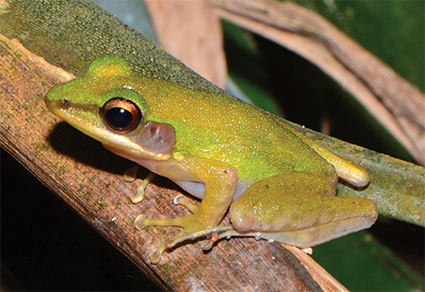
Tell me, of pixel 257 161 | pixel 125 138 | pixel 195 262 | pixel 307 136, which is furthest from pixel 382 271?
pixel 125 138

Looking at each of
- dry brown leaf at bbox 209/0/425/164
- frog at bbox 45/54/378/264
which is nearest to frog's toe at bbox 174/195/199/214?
frog at bbox 45/54/378/264

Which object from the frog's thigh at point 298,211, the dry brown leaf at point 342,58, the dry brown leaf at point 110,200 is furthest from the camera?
the dry brown leaf at point 342,58

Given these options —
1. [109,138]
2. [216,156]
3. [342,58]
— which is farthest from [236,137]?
[342,58]

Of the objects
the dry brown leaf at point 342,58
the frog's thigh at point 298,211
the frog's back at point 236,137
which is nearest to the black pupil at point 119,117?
the frog's back at point 236,137

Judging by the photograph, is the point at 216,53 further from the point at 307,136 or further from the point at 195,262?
the point at 195,262

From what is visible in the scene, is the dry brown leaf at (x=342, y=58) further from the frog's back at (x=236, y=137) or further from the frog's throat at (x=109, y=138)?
the frog's throat at (x=109, y=138)

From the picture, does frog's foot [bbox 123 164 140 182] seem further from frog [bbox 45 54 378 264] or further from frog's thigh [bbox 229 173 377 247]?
frog's thigh [bbox 229 173 377 247]

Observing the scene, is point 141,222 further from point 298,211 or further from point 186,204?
point 298,211
